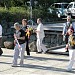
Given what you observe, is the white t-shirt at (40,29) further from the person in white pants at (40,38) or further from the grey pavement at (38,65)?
the grey pavement at (38,65)

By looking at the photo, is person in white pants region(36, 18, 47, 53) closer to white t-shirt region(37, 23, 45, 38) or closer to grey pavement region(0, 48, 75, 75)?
white t-shirt region(37, 23, 45, 38)

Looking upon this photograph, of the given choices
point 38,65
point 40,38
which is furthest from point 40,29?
point 38,65

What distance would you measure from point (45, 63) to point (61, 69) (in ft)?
4.33

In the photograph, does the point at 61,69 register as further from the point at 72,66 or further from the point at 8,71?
the point at 8,71

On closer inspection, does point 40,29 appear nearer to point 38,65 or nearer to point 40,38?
point 40,38

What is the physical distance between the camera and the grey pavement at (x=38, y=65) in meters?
11.5

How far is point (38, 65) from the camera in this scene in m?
12.9

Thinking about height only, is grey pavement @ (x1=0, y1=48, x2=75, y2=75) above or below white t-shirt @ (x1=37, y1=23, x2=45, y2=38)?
below

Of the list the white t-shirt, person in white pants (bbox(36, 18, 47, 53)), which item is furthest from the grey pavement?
the white t-shirt

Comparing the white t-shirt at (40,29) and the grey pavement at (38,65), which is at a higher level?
the white t-shirt at (40,29)

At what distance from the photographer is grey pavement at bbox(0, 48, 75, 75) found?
11.5 meters

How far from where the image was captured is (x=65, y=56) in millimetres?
15102

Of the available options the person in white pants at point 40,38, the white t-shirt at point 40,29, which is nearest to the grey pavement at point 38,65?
the person in white pants at point 40,38

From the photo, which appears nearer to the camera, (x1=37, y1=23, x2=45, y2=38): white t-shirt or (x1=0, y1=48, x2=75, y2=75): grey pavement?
(x1=0, y1=48, x2=75, y2=75): grey pavement
